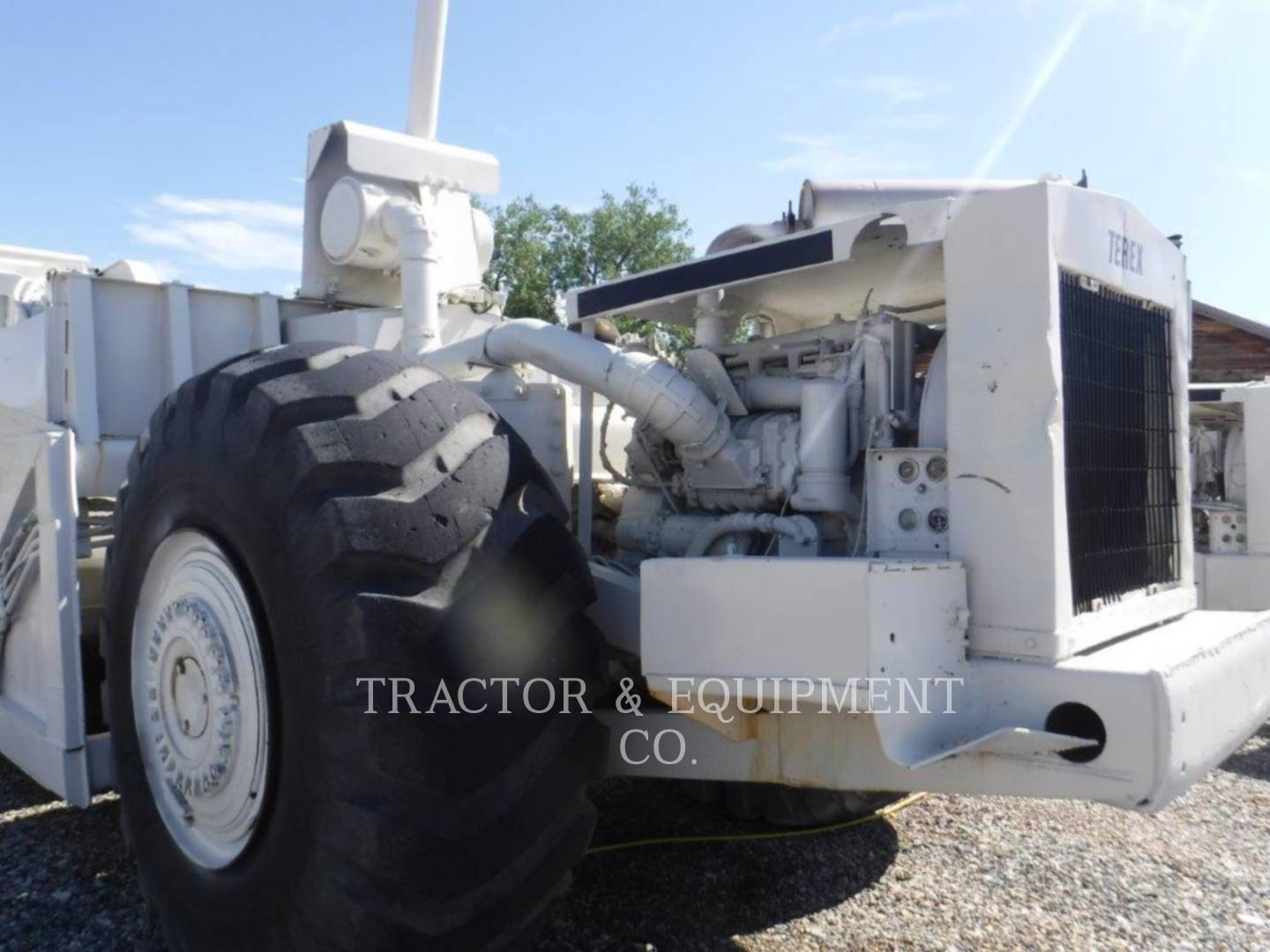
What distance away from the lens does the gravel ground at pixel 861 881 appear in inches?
135

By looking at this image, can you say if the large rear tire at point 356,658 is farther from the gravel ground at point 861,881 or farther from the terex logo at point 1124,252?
the terex logo at point 1124,252

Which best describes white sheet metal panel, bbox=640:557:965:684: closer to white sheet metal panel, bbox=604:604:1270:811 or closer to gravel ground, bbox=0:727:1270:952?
white sheet metal panel, bbox=604:604:1270:811

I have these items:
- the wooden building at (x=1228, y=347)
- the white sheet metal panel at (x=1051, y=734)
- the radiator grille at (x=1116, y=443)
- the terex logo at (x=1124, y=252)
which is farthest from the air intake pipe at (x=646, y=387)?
the wooden building at (x=1228, y=347)

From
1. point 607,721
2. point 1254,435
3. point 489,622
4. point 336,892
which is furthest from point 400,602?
point 1254,435

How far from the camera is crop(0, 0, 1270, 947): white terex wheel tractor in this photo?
2.40 metres

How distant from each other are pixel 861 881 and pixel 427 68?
3.79 meters

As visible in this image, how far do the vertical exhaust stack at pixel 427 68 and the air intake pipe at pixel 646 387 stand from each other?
1.92 meters

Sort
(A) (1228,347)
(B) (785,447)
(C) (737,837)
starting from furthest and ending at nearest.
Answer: (A) (1228,347), (C) (737,837), (B) (785,447)

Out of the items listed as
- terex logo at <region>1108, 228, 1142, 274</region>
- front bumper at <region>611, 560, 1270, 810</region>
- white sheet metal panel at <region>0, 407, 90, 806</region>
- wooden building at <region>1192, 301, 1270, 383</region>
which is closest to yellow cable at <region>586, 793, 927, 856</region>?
front bumper at <region>611, 560, 1270, 810</region>

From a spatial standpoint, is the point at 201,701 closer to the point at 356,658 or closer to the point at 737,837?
the point at 356,658

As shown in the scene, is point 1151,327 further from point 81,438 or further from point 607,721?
point 81,438

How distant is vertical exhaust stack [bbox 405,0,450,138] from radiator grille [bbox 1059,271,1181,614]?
3.14 metres

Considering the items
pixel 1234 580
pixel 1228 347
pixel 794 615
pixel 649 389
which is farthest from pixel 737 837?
pixel 1228 347

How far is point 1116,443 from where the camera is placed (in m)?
3.07
